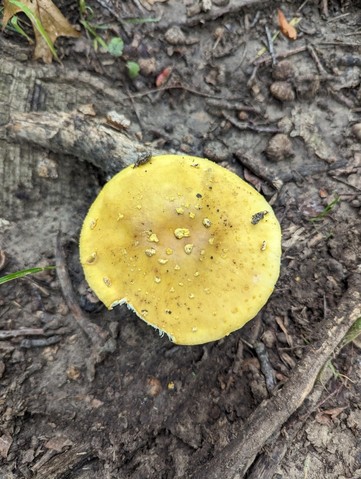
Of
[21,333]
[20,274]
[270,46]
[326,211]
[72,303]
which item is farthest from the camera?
[270,46]

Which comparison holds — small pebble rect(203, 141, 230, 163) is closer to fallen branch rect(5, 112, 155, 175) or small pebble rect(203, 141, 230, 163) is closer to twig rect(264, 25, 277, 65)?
fallen branch rect(5, 112, 155, 175)

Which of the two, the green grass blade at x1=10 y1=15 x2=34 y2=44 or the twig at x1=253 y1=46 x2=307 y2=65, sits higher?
the twig at x1=253 y1=46 x2=307 y2=65

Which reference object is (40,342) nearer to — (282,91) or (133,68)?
(133,68)

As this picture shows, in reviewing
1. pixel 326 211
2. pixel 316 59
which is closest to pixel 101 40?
pixel 316 59

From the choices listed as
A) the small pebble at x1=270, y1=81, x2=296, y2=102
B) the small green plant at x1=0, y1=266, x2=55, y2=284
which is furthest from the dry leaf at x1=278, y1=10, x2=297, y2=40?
the small green plant at x1=0, y1=266, x2=55, y2=284

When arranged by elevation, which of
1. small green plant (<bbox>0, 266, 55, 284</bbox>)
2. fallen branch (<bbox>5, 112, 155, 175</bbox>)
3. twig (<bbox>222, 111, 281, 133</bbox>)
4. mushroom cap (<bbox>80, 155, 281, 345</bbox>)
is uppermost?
twig (<bbox>222, 111, 281, 133</bbox>)

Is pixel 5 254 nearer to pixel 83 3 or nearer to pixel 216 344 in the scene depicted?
pixel 216 344

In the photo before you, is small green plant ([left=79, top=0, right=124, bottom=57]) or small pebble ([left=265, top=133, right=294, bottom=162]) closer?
small green plant ([left=79, top=0, right=124, bottom=57])
